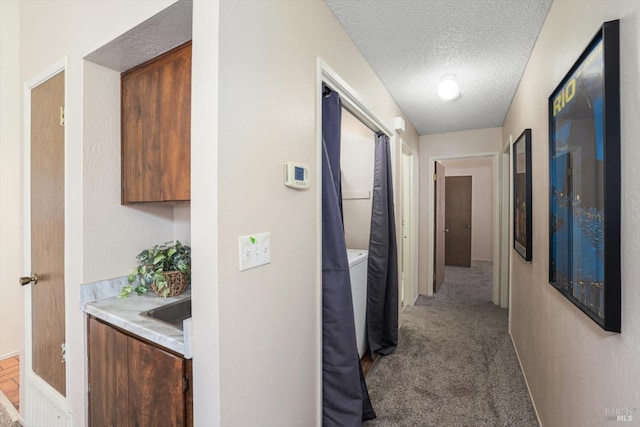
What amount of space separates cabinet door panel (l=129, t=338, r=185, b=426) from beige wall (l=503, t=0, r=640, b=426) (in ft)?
4.40

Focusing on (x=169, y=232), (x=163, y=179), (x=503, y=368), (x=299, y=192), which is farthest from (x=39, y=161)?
(x=503, y=368)

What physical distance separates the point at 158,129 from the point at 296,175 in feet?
2.20

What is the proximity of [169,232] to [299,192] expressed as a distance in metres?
0.96

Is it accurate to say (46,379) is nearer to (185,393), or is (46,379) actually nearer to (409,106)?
(185,393)

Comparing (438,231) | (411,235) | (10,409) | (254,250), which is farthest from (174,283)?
(438,231)

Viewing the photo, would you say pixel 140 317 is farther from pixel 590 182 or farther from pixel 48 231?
pixel 590 182

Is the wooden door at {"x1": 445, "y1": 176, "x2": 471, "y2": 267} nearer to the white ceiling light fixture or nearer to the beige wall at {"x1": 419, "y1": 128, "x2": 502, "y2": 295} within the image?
the beige wall at {"x1": 419, "y1": 128, "x2": 502, "y2": 295}

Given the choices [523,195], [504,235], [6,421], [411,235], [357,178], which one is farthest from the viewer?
[411,235]

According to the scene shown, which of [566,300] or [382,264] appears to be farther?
[382,264]

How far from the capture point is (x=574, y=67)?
111 centimetres

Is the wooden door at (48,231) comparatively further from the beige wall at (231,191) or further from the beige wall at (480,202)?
the beige wall at (480,202)

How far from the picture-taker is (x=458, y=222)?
6469 mm

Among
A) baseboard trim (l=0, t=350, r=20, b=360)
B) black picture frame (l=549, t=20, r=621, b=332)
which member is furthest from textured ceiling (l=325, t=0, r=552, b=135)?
baseboard trim (l=0, t=350, r=20, b=360)

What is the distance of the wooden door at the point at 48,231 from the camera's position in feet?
5.00
